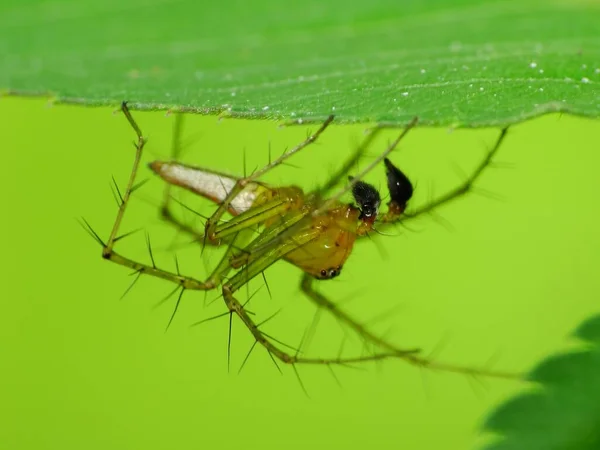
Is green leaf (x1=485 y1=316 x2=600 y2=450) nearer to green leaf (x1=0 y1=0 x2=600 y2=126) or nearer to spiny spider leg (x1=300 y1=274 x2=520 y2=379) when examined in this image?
green leaf (x1=0 y1=0 x2=600 y2=126)

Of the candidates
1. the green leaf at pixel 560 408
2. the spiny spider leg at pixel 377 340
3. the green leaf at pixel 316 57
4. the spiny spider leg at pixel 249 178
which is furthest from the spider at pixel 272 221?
the green leaf at pixel 560 408

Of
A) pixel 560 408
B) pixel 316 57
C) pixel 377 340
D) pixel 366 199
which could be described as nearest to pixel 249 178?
pixel 366 199

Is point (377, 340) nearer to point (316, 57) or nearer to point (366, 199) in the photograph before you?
point (366, 199)

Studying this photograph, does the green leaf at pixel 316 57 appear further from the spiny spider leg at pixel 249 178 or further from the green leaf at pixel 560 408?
the green leaf at pixel 560 408

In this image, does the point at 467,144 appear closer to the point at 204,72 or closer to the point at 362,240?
the point at 362,240

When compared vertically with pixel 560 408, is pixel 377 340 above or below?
above

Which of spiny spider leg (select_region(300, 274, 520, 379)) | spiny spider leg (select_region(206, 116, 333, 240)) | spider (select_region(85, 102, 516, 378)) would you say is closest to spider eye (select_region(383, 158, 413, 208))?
spider (select_region(85, 102, 516, 378))
